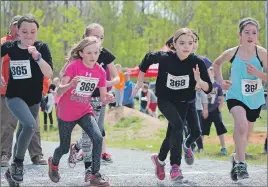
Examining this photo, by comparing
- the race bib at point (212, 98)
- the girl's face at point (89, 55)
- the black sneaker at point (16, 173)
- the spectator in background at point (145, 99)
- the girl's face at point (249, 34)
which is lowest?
the spectator in background at point (145, 99)

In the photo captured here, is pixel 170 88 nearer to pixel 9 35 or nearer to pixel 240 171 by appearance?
pixel 240 171

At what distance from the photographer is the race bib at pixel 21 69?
5520 millimetres

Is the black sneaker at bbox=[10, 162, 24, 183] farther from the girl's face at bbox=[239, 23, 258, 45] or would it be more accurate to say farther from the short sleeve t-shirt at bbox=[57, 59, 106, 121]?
the girl's face at bbox=[239, 23, 258, 45]

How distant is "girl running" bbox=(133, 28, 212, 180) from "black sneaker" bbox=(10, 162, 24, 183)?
1.41m

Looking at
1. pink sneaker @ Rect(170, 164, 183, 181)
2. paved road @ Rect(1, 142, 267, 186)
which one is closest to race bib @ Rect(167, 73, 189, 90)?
pink sneaker @ Rect(170, 164, 183, 181)

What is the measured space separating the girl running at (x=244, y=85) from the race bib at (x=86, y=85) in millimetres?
1415

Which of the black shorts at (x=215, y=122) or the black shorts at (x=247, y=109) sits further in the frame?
the black shorts at (x=215, y=122)

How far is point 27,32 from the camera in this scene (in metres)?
5.50

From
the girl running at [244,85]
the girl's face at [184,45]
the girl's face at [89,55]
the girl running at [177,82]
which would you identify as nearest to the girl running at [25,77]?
the girl's face at [89,55]

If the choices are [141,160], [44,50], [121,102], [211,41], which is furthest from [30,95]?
[211,41]

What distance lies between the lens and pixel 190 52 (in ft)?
19.5

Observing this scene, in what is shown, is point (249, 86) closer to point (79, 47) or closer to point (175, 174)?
point (175, 174)

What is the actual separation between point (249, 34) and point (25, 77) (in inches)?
91.4

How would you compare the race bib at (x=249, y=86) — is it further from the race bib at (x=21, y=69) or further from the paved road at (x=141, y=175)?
the race bib at (x=21, y=69)
